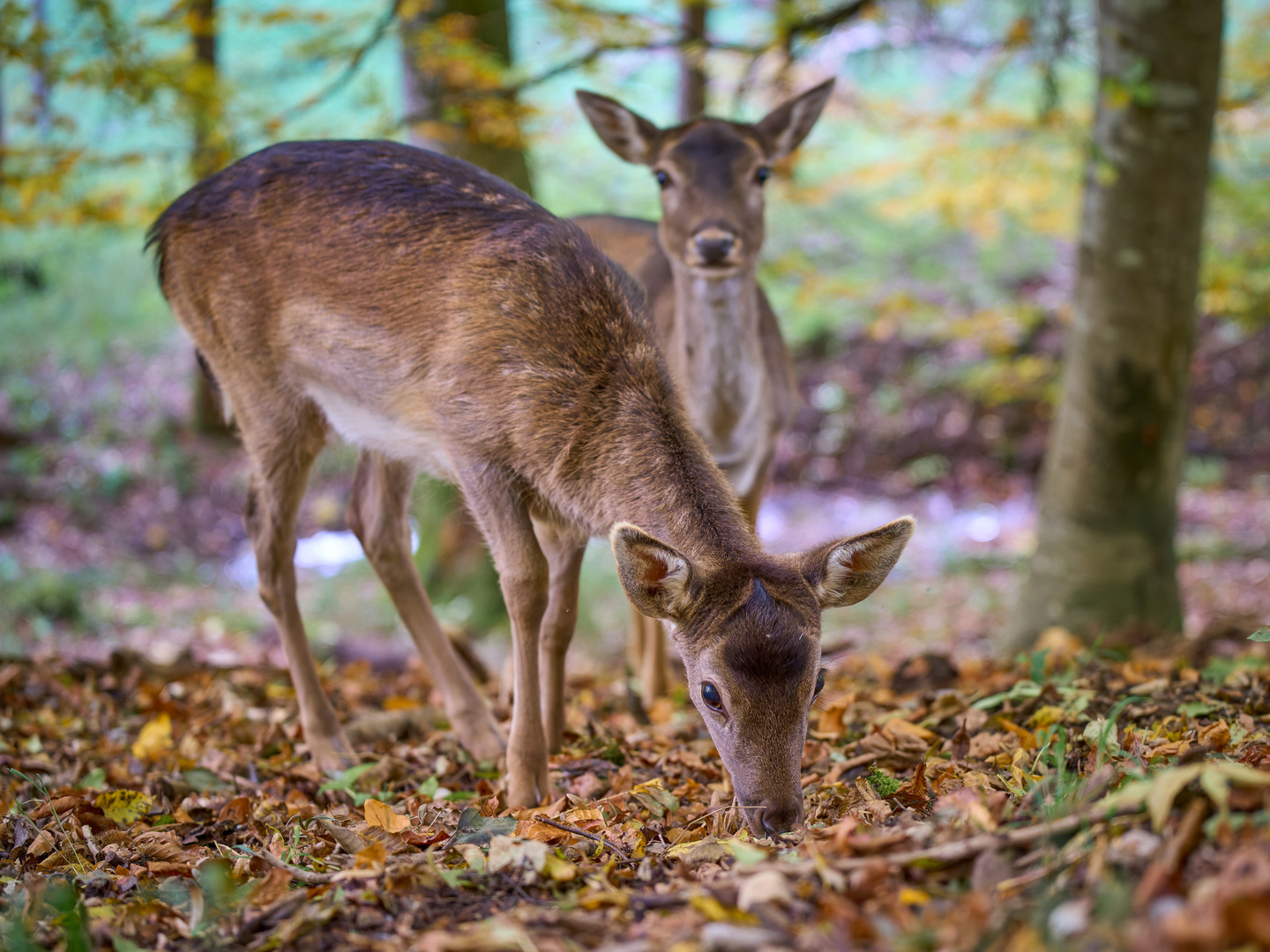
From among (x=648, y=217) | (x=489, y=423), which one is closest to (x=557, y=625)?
(x=489, y=423)

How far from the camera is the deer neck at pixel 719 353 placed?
6.07 metres

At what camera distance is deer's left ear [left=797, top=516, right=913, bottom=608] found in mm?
3721

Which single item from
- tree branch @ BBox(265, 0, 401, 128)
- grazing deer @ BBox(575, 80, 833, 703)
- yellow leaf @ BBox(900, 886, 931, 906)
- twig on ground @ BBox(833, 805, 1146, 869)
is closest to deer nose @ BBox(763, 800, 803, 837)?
twig on ground @ BBox(833, 805, 1146, 869)

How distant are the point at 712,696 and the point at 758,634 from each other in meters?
0.32

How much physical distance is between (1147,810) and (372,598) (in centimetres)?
1015

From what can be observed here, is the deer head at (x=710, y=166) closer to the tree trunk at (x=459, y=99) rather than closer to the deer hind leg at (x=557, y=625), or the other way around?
the tree trunk at (x=459, y=99)

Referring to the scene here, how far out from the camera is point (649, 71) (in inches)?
719

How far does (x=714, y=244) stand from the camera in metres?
5.73

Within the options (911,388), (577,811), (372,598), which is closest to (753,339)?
(577,811)

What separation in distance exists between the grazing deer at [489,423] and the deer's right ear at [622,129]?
142 centimetres

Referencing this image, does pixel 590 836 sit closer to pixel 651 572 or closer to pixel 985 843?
pixel 651 572

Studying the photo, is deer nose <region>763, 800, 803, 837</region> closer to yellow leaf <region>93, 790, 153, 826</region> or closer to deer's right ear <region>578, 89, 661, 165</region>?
yellow leaf <region>93, 790, 153, 826</region>

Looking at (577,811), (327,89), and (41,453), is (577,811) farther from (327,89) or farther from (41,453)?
(41,453)

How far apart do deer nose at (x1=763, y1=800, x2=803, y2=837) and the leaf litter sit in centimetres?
10
